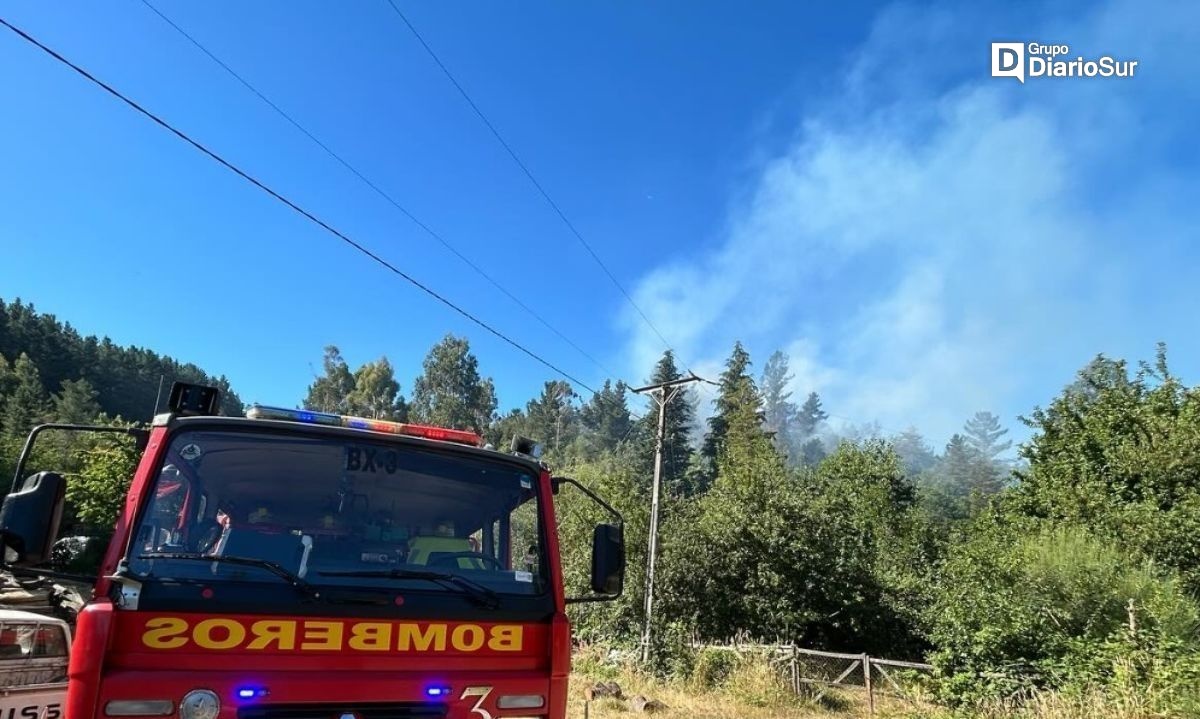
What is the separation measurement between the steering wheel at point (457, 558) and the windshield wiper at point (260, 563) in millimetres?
606

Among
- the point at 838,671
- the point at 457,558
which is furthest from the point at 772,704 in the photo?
the point at 457,558

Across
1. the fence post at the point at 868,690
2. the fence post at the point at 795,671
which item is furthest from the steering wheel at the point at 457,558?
the fence post at the point at 795,671

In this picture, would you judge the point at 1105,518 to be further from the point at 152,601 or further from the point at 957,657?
the point at 152,601

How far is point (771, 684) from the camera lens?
1316 cm

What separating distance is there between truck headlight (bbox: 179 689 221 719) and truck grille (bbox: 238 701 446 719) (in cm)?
9

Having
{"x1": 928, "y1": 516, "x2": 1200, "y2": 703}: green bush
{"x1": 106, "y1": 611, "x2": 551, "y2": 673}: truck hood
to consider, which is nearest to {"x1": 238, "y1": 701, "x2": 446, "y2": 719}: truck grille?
{"x1": 106, "y1": 611, "x2": 551, "y2": 673}: truck hood

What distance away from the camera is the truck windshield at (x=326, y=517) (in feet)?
9.61

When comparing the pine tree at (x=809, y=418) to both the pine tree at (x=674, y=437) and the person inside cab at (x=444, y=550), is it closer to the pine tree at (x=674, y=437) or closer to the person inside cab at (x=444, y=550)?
the pine tree at (x=674, y=437)

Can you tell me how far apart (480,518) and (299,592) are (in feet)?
3.48

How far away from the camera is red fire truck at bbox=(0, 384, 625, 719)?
8.72 feet

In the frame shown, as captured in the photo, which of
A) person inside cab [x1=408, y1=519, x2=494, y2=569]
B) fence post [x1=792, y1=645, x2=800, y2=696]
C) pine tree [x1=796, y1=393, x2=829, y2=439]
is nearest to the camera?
person inside cab [x1=408, y1=519, x2=494, y2=569]

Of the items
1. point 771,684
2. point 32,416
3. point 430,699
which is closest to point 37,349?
point 32,416

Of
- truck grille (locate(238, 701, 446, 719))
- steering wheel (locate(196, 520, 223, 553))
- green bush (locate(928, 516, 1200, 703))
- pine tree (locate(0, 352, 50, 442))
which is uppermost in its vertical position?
pine tree (locate(0, 352, 50, 442))

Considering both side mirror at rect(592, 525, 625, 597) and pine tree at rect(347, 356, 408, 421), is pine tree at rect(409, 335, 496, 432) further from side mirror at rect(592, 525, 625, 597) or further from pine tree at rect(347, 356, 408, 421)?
side mirror at rect(592, 525, 625, 597)
